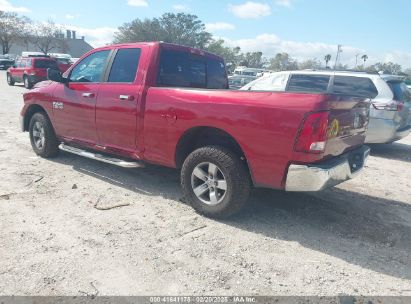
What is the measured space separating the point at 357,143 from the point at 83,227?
3195 millimetres

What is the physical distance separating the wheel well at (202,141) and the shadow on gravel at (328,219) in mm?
674

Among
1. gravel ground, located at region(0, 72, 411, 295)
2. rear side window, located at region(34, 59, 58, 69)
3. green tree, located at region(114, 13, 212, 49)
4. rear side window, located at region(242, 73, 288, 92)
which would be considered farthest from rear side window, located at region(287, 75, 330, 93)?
green tree, located at region(114, 13, 212, 49)

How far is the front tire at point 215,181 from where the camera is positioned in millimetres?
3801

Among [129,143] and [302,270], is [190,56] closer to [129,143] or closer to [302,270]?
[129,143]

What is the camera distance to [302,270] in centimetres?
315

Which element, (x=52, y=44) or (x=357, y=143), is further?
(x=52, y=44)

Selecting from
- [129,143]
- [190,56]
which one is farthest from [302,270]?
[190,56]

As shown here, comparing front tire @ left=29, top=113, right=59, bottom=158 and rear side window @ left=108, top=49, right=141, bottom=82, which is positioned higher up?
rear side window @ left=108, top=49, right=141, bottom=82

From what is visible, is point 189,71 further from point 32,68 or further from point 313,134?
point 32,68

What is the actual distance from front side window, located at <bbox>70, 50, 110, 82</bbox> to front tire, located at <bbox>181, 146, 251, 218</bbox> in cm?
209

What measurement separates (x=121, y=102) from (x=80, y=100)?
972 millimetres

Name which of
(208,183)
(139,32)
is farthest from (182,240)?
(139,32)

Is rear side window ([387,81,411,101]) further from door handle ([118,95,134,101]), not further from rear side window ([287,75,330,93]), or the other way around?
door handle ([118,95,134,101])

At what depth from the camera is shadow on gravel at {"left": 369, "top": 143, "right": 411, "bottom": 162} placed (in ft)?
26.1
